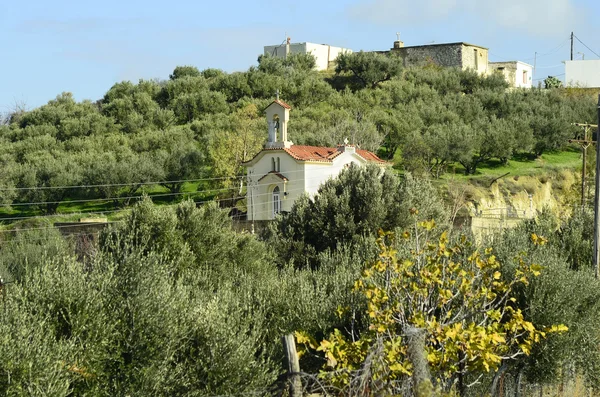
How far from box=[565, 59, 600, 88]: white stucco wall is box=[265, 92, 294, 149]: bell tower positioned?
2091 inches

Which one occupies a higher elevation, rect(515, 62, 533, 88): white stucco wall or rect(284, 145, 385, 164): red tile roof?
rect(515, 62, 533, 88): white stucco wall

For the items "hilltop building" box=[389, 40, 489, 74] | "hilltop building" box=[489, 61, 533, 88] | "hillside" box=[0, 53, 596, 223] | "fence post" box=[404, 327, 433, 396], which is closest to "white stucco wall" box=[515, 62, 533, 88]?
"hilltop building" box=[489, 61, 533, 88]

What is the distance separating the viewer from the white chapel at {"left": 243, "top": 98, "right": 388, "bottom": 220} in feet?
138

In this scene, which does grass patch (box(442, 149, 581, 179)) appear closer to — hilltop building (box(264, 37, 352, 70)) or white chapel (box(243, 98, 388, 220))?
white chapel (box(243, 98, 388, 220))

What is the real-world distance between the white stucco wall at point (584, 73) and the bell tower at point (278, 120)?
5312cm

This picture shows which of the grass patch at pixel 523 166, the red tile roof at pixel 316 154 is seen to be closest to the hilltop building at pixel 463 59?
the grass patch at pixel 523 166

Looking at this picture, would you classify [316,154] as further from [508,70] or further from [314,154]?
[508,70]

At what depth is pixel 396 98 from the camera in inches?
2793

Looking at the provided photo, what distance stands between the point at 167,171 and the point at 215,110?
18.9m

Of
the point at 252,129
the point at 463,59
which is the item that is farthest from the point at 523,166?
the point at 463,59

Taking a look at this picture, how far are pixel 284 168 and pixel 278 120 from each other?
9.63 feet

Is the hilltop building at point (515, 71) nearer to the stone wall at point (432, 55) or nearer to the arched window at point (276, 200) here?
the stone wall at point (432, 55)

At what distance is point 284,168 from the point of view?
43062 mm

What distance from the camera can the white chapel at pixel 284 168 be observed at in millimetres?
42178
